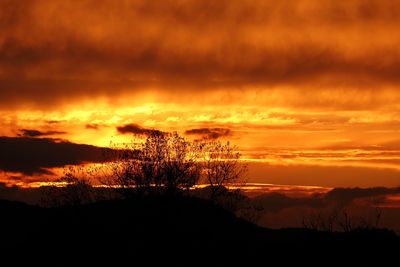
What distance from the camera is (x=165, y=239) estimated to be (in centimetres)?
4075

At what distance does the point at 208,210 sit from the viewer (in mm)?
46406

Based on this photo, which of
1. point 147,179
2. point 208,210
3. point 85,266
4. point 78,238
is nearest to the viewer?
point 85,266

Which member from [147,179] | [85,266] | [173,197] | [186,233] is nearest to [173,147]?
[147,179]

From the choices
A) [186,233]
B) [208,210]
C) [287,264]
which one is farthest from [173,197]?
[287,264]

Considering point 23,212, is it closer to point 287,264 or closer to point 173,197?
A: point 173,197

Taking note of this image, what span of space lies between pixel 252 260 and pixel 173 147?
32.5 meters

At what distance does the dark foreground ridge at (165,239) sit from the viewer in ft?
126

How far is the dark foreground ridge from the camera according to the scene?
38469 millimetres

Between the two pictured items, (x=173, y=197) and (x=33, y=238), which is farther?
(x=173, y=197)

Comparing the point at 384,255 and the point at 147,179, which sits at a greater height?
the point at 147,179

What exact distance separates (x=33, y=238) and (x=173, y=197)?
1075 cm

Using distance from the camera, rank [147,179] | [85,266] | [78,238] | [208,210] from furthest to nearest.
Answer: [147,179], [208,210], [78,238], [85,266]

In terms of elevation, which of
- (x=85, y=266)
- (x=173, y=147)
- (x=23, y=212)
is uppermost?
(x=173, y=147)

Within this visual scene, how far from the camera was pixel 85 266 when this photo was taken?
1464 inches
